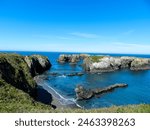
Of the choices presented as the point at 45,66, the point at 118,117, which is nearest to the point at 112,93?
the point at 118,117

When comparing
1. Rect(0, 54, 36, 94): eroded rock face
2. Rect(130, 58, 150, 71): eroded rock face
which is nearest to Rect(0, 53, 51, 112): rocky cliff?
Rect(0, 54, 36, 94): eroded rock face

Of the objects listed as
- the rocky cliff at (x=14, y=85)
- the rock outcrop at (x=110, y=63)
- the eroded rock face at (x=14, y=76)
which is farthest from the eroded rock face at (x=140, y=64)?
the rocky cliff at (x=14, y=85)

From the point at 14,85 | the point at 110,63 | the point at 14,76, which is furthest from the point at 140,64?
the point at 14,85

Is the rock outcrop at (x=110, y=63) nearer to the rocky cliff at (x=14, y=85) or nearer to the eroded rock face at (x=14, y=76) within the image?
the rocky cliff at (x=14, y=85)

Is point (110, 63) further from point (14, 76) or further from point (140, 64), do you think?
point (14, 76)

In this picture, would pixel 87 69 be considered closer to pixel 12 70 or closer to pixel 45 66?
pixel 45 66

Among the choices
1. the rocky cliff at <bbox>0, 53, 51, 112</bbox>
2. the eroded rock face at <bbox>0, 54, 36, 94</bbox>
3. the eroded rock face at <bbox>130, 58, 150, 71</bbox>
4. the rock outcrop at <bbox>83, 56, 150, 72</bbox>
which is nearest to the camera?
the rocky cliff at <bbox>0, 53, 51, 112</bbox>

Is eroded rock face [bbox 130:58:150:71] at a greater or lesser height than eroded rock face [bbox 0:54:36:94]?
lesser

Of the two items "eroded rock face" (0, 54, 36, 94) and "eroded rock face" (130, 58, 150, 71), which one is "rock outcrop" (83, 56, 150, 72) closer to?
"eroded rock face" (130, 58, 150, 71)
